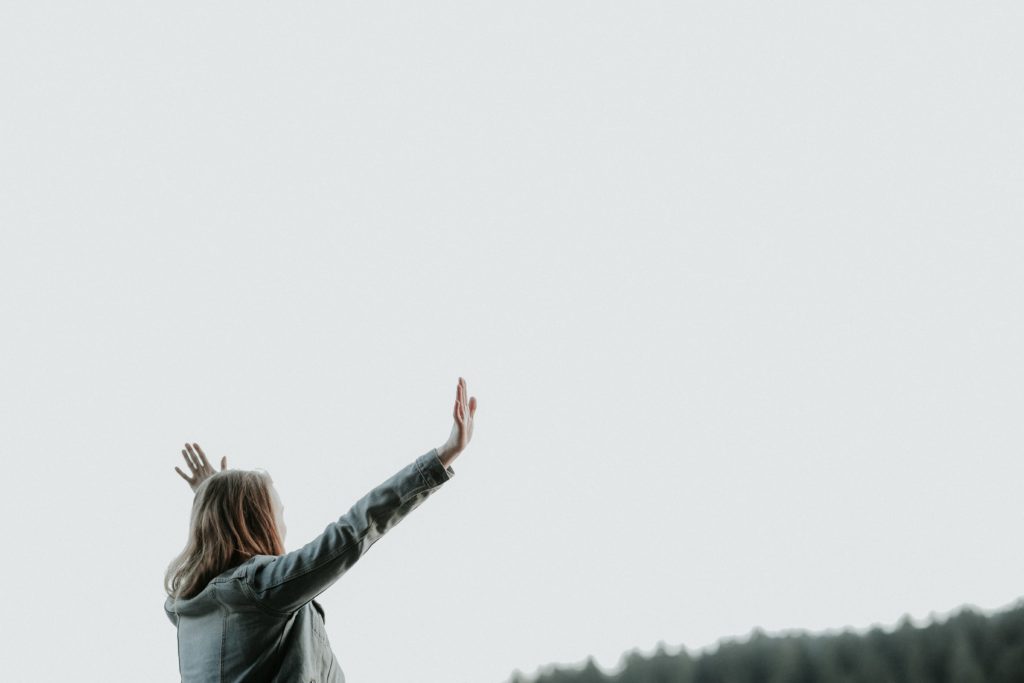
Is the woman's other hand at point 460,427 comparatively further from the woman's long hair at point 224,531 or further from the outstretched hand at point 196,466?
the outstretched hand at point 196,466

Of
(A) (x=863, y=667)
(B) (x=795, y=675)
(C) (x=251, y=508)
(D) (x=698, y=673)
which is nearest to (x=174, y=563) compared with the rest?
(C) (x=251, y=508)

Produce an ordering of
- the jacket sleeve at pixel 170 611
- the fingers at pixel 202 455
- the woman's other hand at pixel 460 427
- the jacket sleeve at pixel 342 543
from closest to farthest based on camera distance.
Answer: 1. the jacket sleeve at pixel 342 543
2. the woman's other hand at pixel 460 427
3. the jacket sleeve at pixel 170 611
4. the fingers at pixel 202 455

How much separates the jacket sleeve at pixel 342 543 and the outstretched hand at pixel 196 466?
569mm

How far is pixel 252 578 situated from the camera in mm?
1279

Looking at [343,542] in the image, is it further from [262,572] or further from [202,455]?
[202,455]

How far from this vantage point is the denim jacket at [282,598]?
4.08 ft

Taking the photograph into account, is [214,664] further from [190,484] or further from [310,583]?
[190,484]

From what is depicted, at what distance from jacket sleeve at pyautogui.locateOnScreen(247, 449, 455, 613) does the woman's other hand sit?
32 millimetres

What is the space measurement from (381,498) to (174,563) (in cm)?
40

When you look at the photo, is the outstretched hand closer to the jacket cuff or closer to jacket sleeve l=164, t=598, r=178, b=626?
jacket sleeve l=164, t=598, r=178, b=626

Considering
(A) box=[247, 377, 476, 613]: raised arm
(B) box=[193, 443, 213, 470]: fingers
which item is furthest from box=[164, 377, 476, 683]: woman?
(B) box=[193, 443, 213, 470]: fingers

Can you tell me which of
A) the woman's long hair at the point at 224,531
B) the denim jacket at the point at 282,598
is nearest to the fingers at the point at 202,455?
the woman's long hair at the point at 224,531

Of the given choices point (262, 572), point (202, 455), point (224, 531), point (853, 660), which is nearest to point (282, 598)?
point (262, 572)

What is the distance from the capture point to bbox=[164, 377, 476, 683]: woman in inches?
49.3
